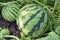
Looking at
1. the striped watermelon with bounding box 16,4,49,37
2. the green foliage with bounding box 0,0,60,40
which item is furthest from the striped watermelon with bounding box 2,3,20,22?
the striped watermelon with bounding box 16,4,49,37

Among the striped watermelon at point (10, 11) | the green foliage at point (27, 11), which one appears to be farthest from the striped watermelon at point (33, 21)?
the striped watermelon at point (10, 11)

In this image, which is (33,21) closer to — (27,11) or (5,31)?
(27,11)

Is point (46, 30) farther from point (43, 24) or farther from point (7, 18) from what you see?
point (7, 18)

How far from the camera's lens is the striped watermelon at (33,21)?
62.5 inches

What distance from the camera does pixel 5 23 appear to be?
71.7 inches

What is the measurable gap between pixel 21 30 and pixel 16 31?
0.41 feet

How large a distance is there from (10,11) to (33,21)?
0.79 ft

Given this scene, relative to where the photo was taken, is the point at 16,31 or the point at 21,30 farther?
the point at 16,31

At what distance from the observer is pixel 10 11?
1738 mm

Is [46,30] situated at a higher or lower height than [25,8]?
lower

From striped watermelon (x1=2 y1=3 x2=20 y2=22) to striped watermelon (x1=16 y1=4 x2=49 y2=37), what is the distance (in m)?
0.12

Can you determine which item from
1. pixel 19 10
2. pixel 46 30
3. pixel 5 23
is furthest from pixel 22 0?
pixel 46 30

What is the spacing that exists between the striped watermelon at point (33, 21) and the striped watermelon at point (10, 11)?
12 centimetres

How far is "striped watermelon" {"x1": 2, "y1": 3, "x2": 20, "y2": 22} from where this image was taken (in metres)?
1.74
